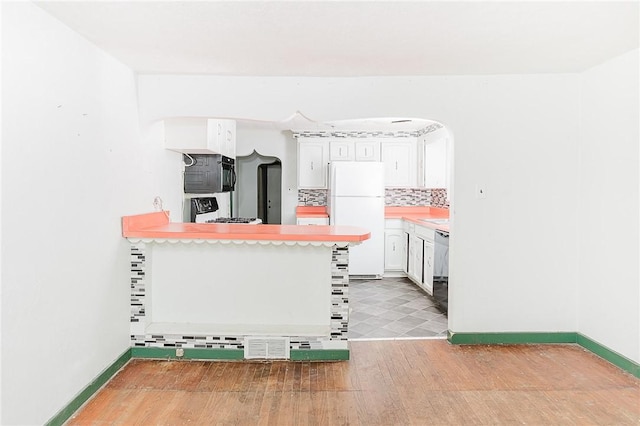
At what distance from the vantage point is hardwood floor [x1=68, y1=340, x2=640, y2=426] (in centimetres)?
231

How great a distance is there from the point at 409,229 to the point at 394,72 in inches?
117

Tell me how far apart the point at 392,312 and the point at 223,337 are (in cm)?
193

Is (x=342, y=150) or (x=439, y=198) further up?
(x=342, y=150)

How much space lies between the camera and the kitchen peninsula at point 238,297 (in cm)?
310

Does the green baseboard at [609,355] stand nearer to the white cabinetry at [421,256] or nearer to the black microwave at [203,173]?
the white cabinetry at [421,256]

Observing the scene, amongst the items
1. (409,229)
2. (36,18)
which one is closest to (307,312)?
(36,18)

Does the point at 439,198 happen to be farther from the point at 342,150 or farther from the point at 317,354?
the point at 317,354

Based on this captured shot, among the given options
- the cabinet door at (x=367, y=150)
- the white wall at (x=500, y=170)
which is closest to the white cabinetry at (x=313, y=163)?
the cabinet door at (x=367, y=150)

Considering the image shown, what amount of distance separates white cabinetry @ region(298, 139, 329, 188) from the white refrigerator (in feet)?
1.72

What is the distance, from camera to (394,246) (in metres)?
6.04

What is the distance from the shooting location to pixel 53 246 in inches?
86.2

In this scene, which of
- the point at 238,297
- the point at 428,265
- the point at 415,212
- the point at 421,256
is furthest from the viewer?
the point at 415,212

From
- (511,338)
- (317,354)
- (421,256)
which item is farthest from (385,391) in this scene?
(421,256)

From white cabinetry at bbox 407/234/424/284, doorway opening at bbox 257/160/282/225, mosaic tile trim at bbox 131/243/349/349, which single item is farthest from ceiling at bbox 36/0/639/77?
doorway opening at bbox 257/160/282/225
